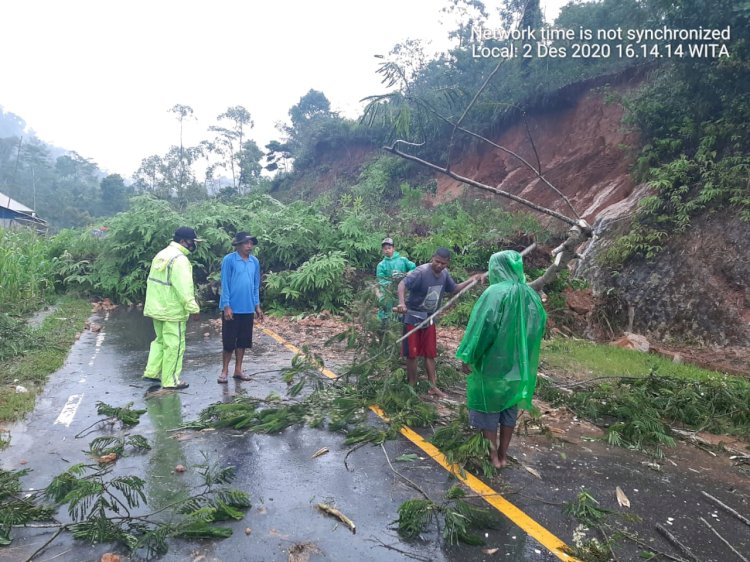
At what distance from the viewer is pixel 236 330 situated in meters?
6.98

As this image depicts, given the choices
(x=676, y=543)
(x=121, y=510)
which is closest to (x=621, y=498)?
(x=676, y=543)

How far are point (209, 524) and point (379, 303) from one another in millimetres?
3782

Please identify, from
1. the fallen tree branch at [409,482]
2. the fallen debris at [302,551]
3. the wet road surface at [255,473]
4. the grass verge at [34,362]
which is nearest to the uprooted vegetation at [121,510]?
the wet road surface at [255,473]

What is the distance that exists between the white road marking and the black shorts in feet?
5.83

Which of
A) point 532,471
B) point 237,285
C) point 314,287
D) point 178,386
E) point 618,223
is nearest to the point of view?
point 532,471

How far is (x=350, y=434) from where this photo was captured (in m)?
5.11

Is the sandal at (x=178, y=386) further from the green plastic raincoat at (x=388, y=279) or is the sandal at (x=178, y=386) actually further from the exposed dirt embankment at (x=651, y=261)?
the exposed dirt embankment at (x=651, y=261)

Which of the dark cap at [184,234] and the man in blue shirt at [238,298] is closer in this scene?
the dark cap at [184,234]

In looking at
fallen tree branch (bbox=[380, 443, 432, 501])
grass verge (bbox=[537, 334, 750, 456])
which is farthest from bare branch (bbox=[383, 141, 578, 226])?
fallen tree branch (bbox=[380, 443, 432, 501])

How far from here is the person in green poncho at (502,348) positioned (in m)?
4.18

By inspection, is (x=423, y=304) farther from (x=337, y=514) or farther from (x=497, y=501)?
(x=337, y=514)

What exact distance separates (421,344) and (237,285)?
2.49m

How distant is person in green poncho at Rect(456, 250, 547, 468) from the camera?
418 cm

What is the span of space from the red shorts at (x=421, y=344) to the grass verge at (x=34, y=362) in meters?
4.08
